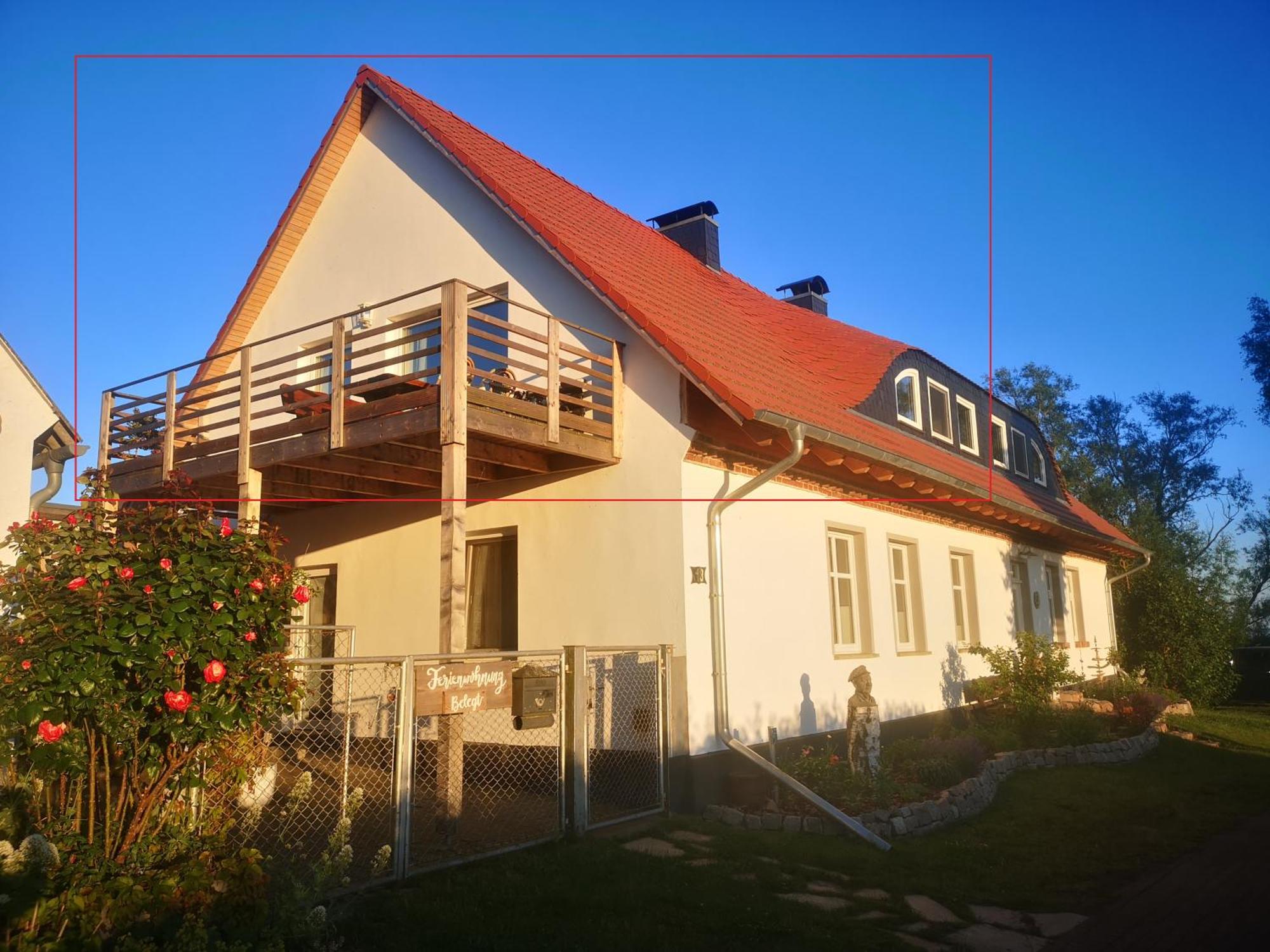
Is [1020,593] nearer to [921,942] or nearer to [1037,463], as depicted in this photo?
[1037,463]

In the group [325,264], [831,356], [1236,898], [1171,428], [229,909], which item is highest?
[1171,428]

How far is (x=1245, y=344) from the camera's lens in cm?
2083

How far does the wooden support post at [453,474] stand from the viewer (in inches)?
303

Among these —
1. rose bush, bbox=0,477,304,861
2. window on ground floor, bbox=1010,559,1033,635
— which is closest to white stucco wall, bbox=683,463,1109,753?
window on ground floor, bbox=1010,559,1033,635

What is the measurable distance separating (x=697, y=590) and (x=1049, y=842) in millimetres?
3584

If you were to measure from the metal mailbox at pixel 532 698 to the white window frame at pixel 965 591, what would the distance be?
8.91 metres

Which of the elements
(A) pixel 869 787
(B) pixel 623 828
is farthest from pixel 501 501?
(A) pixel 869 787

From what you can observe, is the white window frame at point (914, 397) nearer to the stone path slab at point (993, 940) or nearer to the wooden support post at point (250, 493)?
the wooden support post at point (250, 493)

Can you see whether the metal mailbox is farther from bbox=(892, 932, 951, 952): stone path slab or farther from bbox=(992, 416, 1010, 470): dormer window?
bbox=(992, 416, 1010, 470): dormer window

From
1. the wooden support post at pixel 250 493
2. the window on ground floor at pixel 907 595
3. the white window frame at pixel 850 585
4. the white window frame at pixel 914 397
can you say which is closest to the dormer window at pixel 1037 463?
the white window frame at pixel 914 397

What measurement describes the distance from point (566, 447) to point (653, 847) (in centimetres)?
357

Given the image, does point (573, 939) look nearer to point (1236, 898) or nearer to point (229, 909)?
point (229, 909)

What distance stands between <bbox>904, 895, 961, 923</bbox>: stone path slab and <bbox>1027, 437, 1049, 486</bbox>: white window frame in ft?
47.5

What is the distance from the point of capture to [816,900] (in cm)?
614
